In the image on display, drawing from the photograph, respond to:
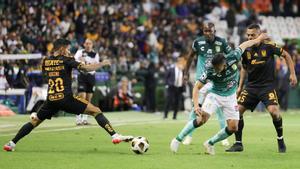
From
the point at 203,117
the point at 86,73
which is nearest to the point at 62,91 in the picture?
the point at 203,117

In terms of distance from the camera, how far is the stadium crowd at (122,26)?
31781 mm

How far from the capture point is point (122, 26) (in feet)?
124

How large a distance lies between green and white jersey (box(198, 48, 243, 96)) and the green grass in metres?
1.17

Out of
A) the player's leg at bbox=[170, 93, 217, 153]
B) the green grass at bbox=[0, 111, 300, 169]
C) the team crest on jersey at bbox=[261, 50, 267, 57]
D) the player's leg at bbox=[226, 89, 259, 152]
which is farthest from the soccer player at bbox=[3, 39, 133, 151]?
the team crest on jersey at bbox=[261, 50, 267, 57]

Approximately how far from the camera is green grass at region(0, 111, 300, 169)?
14273 mm

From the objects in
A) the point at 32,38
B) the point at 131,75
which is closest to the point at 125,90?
the point at 131,75

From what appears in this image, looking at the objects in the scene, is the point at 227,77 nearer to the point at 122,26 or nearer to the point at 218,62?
the point at 218,62

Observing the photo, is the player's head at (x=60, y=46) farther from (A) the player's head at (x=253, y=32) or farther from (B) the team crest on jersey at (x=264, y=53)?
(B) the team crest on jersey at (x=264, y=53)

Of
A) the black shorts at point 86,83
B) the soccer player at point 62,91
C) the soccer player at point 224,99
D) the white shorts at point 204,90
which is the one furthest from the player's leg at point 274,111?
the black shorts at point 86,83

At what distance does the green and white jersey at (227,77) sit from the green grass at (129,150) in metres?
1.17

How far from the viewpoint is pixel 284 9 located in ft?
159

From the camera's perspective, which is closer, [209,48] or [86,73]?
[209,48]

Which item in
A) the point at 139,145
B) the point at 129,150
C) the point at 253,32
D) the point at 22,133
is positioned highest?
the point at 253,32

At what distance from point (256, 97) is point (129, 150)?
2.64 meters
